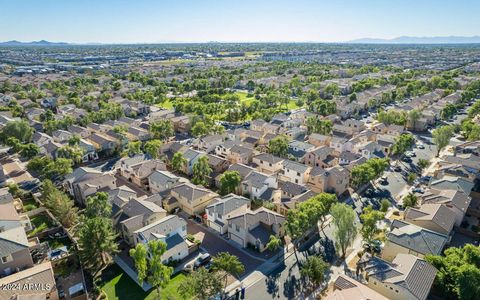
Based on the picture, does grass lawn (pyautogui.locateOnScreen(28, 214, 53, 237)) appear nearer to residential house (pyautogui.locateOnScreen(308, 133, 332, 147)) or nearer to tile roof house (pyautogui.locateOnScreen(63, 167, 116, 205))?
tile roof house (pyautogui.locateOnScreen(63, 167, 116, 205))

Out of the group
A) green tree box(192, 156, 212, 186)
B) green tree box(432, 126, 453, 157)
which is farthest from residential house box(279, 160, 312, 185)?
green tree box(432, 126, 453, 157)

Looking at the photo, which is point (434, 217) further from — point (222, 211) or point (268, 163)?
point (268, 163)

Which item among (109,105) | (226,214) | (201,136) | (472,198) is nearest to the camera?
(226,214)

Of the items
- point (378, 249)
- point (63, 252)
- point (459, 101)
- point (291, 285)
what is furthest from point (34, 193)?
point (459, 101)

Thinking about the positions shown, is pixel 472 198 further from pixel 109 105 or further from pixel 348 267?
pixel 109 105

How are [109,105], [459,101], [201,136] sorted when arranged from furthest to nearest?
1. [459,101]
2. [109,105]
3. [201,136]

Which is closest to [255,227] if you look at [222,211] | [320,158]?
[222,211]

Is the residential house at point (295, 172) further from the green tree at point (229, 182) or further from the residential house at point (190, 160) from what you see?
the residential house at point (190, 160)
